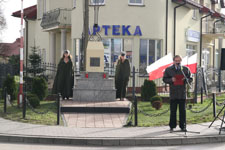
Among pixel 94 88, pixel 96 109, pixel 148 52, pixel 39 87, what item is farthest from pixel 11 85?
pixel 148 52

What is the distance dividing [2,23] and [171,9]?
2658 cm

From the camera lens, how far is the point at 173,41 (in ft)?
75.1

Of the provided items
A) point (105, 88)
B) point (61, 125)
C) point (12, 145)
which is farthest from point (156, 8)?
point (12, 145)

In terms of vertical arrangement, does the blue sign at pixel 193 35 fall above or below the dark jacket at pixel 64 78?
above

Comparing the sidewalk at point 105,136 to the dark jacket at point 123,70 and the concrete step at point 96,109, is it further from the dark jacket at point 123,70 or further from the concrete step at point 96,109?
the dark jacket at point 123,70

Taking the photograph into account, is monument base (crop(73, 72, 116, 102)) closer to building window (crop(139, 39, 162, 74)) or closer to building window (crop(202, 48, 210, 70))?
building window (crop(139, 39, 162, 74))

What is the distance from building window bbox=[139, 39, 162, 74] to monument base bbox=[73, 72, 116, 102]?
6.87m

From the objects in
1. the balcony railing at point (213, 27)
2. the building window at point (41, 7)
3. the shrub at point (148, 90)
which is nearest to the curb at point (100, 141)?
the shrub at point (148, 90)

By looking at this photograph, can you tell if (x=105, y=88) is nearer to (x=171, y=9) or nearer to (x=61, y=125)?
(x=61, y=125)

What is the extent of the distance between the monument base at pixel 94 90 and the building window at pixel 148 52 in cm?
687

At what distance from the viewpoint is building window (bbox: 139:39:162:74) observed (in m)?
21.7

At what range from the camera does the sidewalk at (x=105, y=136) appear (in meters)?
8.80

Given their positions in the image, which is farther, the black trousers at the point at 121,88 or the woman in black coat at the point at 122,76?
the black trousers at the point at 121,88

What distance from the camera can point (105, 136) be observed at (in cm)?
909
